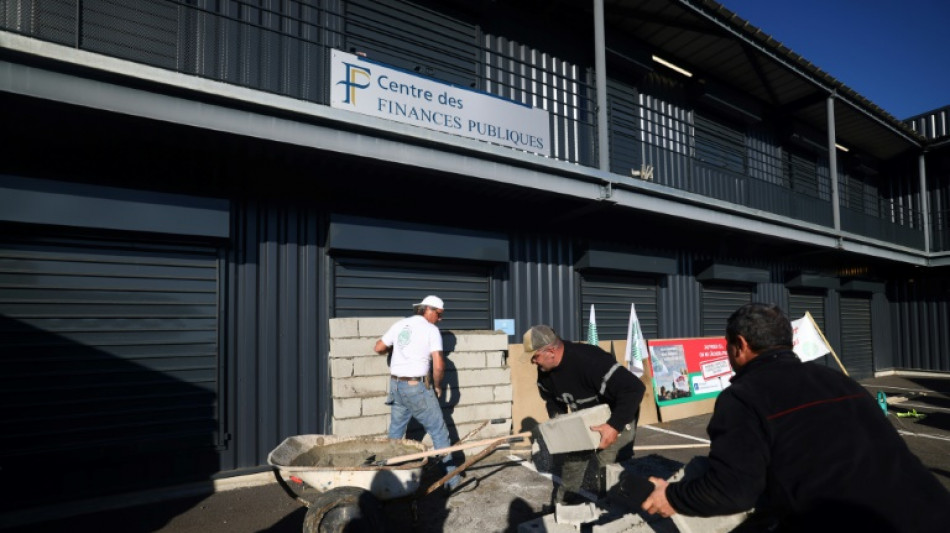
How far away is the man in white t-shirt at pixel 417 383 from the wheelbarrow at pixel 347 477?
0.48 metres

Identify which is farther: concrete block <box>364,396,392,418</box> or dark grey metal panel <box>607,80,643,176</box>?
dark grey metal panel <box>607,80,643,176</box>

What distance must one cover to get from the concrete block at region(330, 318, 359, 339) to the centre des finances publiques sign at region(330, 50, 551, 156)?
8.50 feet

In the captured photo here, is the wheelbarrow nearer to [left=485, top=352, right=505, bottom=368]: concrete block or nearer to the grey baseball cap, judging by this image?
the grey baseball cap

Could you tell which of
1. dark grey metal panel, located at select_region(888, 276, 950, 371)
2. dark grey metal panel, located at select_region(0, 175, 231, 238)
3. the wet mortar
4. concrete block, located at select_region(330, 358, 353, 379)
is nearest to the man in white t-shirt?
the wet mortar

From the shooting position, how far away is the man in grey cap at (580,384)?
150 inches

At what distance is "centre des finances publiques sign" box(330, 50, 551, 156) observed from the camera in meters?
5.69

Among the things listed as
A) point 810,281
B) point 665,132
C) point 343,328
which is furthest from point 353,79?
point 810,281

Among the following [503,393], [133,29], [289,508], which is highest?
[133,29]

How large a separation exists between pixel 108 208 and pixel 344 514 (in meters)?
3.98

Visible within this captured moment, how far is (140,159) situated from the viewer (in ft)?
16.9

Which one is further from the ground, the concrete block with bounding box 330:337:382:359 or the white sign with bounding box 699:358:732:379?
the concrete block with bounding box 330:337:382:359

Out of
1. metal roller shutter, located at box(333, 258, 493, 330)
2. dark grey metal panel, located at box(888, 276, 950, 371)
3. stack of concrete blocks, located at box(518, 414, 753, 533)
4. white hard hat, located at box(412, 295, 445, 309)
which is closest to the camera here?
stack of concrete blocks, located at box(518, 414, 753, 533)

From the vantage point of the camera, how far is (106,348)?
497cm

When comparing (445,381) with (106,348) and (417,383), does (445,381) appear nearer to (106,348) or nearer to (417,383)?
(417,383)
